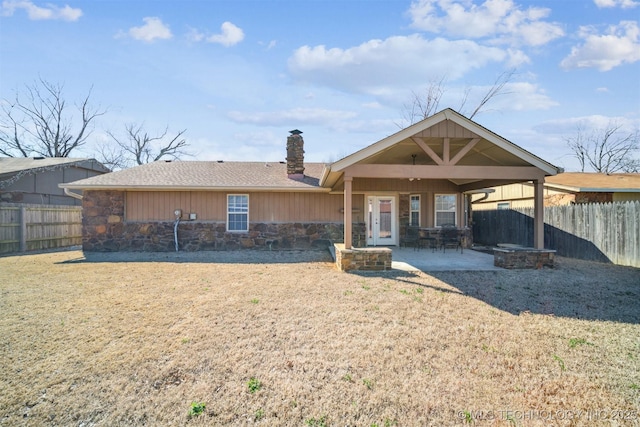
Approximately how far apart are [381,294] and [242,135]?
827 inches

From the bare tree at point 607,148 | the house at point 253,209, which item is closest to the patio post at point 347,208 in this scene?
the house at point 253,209

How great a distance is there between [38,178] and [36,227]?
5.24m

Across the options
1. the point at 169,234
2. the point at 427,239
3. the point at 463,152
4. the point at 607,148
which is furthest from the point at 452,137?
the point at 607,148

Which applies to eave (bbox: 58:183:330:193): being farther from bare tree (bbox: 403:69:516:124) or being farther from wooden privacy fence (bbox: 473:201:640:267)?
bare tree (bbox: 403:69:516:124)

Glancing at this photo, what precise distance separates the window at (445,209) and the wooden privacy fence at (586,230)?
2964 millimetres

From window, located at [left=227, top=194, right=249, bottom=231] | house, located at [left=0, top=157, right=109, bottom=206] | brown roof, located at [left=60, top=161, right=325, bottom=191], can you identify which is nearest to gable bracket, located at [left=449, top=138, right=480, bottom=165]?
brown roof, located at [left=60, top=161, right=325, bottom=191]

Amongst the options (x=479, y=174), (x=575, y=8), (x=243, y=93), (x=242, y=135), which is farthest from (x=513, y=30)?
(x=242, y=135)

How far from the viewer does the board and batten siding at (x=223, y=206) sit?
40.6 feet

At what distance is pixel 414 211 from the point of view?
1315 cm

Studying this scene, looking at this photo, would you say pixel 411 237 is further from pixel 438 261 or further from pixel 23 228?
pixel 23 228

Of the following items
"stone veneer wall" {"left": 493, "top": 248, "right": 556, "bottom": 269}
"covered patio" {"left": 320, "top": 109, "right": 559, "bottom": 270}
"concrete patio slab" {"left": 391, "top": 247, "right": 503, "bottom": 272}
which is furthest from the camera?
"stone veneer wall" {"left": 493, "top": 248, "right": 556, "bottom": 269}

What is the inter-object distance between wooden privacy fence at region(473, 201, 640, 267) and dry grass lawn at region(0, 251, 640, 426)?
319 centimetres

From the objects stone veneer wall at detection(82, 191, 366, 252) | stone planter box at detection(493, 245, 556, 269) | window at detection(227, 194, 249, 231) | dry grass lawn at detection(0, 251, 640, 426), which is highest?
window at detection(227, 194, 249, 231)

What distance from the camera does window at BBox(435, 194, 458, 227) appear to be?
1298 centimetres
